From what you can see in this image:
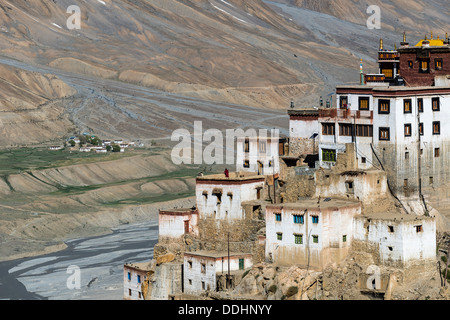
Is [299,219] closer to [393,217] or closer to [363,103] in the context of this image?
[393,217]

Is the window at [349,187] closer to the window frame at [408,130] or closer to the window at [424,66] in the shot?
the window frame at [408,130]

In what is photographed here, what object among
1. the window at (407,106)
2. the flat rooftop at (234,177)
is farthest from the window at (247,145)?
the window at (407,106)

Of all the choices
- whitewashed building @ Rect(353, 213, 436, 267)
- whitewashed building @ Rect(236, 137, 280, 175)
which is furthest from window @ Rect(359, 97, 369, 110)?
whitewashed building @ Rect(236, 137, 280, 175)

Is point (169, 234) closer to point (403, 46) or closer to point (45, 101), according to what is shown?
point (403, 46)

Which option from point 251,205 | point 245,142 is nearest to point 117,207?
point 245,142

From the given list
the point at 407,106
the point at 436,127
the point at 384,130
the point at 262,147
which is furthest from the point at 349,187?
the point at 262,147

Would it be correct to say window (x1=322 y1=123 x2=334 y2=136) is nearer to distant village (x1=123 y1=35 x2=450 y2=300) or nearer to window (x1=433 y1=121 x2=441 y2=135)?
distant village (x1=123 y1=35 x2=450 y2=300)

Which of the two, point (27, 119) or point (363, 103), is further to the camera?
point (27, 119)
